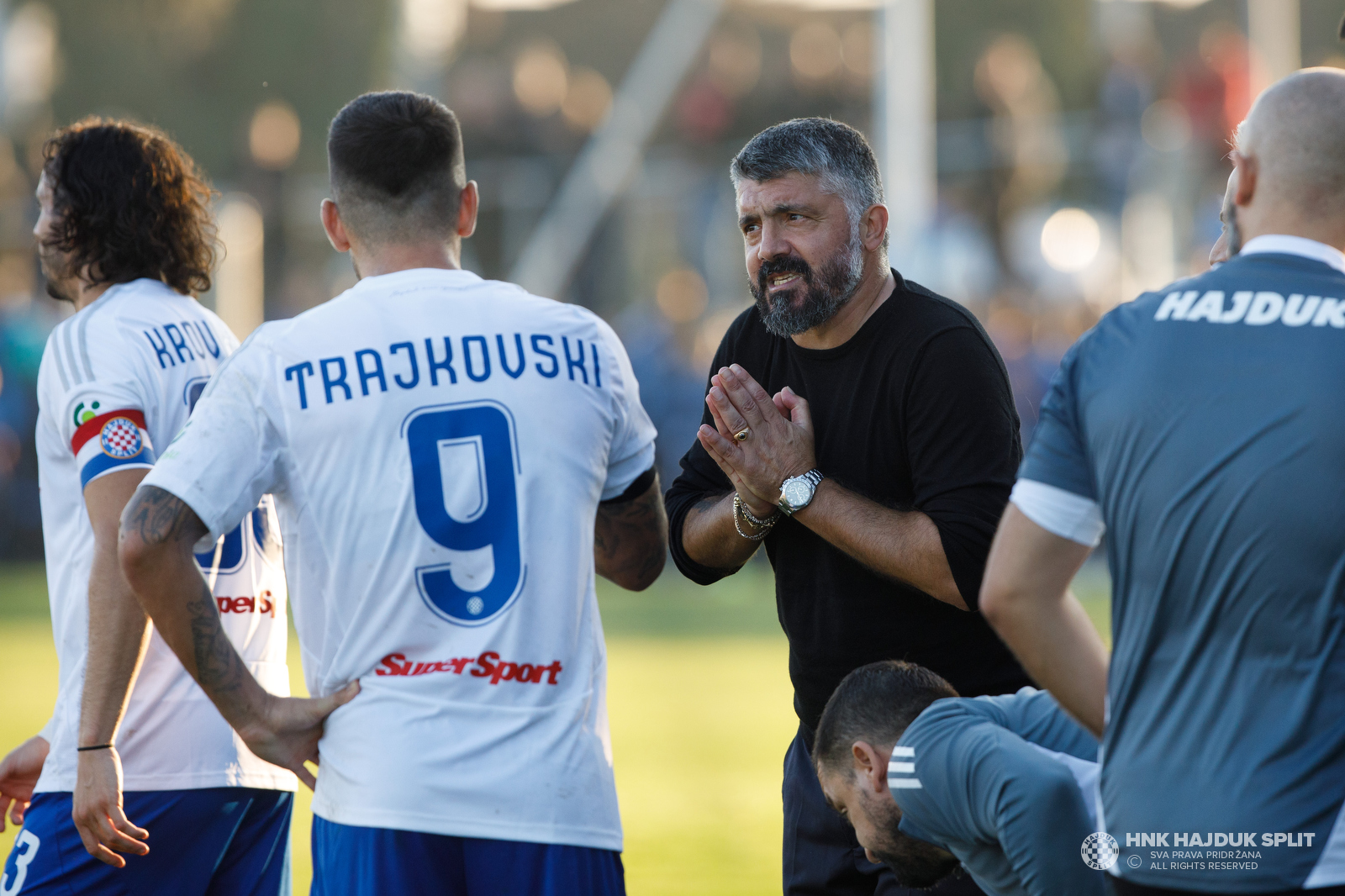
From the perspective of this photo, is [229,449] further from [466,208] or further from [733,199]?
[733,199]

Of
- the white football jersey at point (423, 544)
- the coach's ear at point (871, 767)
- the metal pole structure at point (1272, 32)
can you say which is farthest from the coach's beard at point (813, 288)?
the metal pole structure at point (1272, 32)

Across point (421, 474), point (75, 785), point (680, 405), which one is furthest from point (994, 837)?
point (680, 405)

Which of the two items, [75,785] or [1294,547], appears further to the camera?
[75,785]

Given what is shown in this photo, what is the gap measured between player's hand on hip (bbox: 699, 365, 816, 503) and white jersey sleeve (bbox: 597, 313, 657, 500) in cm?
18

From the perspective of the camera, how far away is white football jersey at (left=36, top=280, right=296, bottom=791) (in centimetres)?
373

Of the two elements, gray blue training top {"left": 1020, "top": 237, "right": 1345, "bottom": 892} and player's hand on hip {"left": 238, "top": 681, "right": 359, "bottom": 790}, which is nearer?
gray blue training top {"left": 1020, "top": 237, "right": 1345, "bottom": 892}

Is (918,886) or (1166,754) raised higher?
(1166,754)

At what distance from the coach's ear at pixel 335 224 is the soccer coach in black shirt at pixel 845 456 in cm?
97

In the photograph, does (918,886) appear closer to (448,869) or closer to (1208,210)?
(448,869)

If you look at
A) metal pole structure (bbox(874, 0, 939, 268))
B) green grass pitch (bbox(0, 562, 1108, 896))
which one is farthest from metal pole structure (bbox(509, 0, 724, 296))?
green grass pitch (bbox(0, 562, 1108, 896))

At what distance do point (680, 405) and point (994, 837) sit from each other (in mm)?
16779

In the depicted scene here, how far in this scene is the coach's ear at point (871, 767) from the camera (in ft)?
10.9

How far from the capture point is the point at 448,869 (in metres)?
3.16

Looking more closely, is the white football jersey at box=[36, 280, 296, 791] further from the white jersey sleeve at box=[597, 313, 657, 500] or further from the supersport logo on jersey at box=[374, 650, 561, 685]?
the white jersey sleeve at box=[597, 313, 657, 500]
